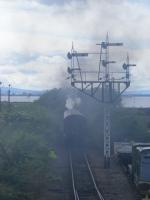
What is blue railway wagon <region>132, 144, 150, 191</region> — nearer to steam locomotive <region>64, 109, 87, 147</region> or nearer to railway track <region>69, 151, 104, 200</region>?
railway track <region>69, 151, 104, 200</region>

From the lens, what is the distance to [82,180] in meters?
27.4

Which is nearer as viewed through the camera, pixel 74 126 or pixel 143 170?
pixel 143 170

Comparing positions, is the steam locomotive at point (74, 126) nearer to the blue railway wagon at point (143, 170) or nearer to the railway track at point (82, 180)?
the railway track at point (82, 180)

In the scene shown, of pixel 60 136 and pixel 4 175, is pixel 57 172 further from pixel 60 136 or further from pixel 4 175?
pixel 60 136

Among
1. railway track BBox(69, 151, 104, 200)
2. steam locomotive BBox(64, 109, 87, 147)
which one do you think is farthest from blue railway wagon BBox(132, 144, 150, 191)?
steam locomotive BBox(64, 109, 87, 147)

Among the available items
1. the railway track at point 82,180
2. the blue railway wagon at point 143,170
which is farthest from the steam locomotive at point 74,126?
the blue railway wagon at point 143,170

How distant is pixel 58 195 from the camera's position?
22797mm

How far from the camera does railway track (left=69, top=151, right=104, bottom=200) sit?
22675mm

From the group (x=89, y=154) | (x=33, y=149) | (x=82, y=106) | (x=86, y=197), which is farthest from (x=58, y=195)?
(x=82, y=106)

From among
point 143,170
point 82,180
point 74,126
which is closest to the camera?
point 143,170

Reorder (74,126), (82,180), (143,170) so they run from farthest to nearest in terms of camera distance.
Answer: (74,126)
(82,180)
(143,170)

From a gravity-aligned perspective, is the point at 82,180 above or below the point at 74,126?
below

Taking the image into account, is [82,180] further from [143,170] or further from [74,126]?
[74,126]

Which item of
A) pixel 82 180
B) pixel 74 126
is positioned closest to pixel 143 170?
pixel 82 180
